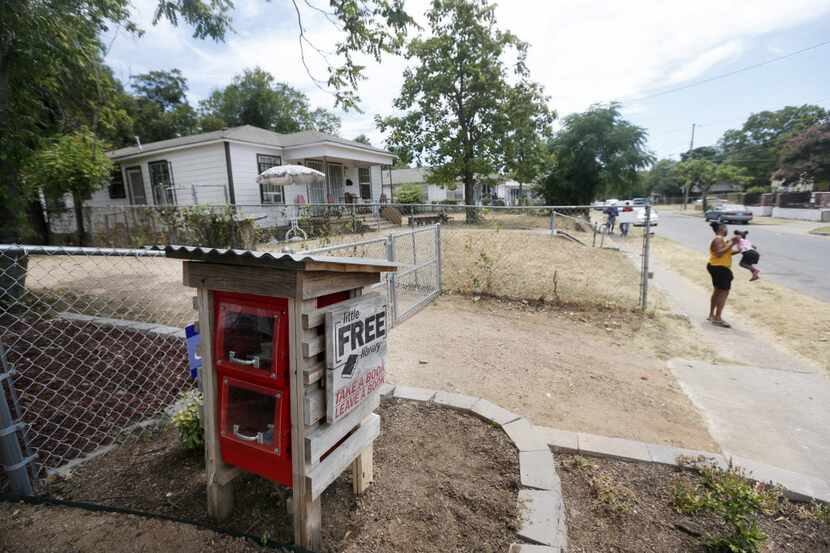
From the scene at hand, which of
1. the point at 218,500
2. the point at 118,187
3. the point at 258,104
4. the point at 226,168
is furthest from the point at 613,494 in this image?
the point at 258,104

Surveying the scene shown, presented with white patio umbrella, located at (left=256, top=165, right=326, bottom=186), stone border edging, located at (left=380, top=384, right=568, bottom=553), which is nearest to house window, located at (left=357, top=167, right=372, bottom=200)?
white patio umbrella, located at (left=256, top=165, right=326, bottom=186)

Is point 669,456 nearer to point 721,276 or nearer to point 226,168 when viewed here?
point 721,276

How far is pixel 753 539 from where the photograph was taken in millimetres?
1816

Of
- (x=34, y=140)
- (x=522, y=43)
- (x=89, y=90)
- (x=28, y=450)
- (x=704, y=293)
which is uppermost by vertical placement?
(x=522, y=43)

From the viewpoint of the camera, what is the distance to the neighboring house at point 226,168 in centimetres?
1513

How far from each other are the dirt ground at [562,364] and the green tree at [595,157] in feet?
65.4

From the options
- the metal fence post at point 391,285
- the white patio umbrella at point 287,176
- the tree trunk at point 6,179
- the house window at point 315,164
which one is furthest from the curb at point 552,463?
the house window at point 315,164

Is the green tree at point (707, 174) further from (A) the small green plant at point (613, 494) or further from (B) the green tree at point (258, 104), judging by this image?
(A) the small green plant at point (613, 494)

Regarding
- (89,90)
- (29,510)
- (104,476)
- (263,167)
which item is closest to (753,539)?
(104,476)

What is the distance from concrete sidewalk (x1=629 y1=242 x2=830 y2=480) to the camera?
9.65ft

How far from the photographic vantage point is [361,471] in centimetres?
223

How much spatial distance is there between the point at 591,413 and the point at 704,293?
6698 mm

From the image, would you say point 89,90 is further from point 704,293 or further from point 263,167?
point 704,293

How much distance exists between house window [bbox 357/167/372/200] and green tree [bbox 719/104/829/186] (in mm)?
68239
